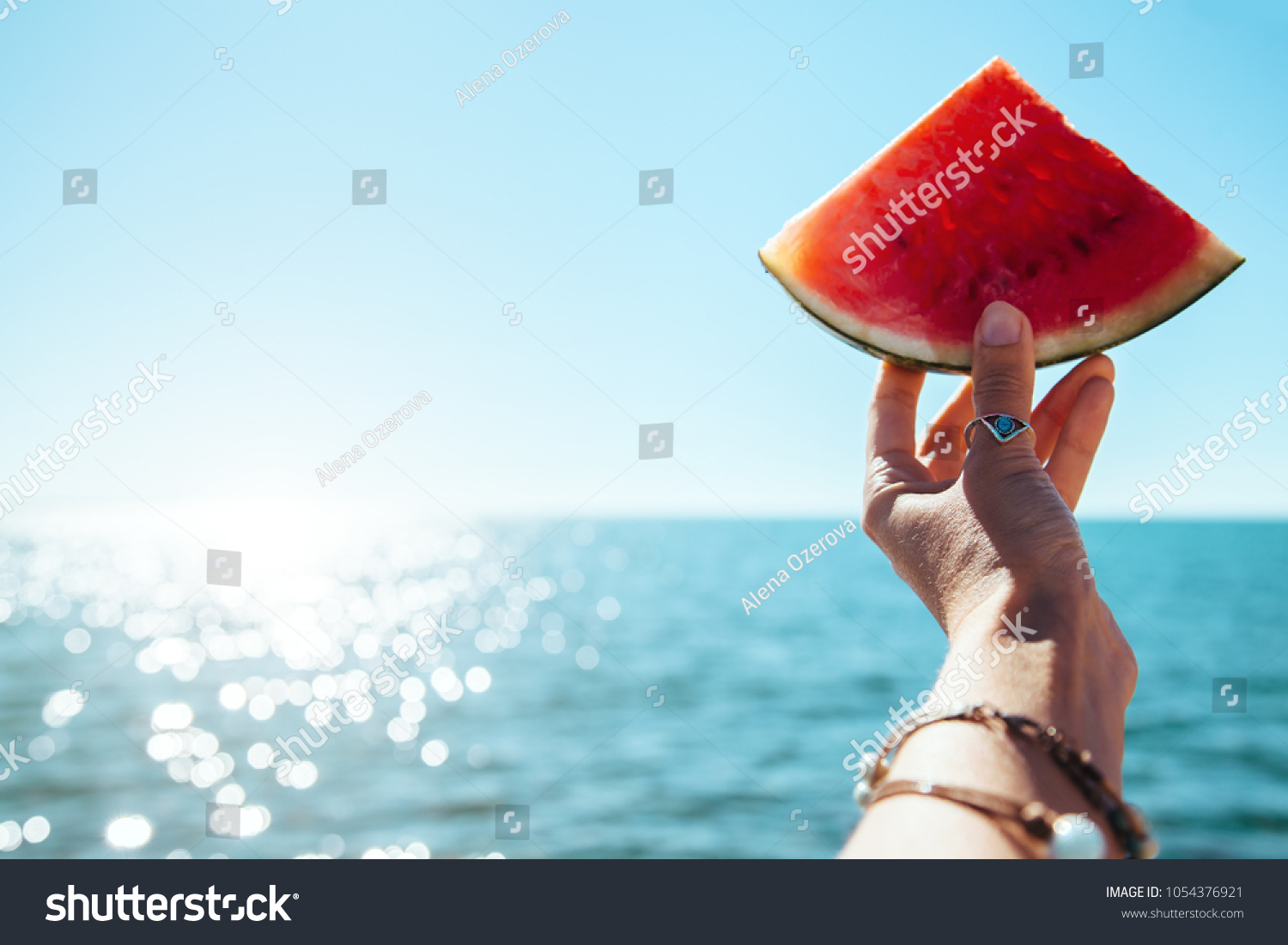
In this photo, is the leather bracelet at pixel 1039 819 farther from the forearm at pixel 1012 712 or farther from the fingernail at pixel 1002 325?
the fingernail at pixel 1002 325

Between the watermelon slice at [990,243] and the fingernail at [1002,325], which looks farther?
the watermelon slice at [990,243]

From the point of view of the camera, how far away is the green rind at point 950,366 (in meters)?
2.28

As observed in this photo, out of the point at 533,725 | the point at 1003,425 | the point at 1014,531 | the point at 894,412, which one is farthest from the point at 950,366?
the point at 533,725

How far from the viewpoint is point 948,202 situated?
2.50 metres

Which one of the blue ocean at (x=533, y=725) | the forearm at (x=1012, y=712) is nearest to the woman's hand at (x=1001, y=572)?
the forearm at (x=1012, y=712)

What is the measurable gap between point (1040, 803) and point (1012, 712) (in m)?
0.22

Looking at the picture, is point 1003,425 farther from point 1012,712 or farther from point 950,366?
point 1012,712

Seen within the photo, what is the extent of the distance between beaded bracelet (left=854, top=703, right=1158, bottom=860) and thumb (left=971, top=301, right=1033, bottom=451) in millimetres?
773

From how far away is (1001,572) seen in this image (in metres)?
1.77

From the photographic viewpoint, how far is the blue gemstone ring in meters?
1.93

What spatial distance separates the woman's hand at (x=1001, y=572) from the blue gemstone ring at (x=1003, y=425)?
0.05ft

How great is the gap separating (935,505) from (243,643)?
75.7 ft

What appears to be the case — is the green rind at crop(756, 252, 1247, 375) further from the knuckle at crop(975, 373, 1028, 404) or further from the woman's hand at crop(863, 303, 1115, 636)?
the knuckle at crop(975, 373, 1028, 404)
